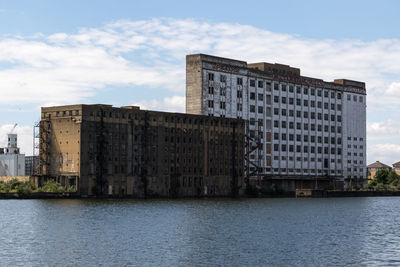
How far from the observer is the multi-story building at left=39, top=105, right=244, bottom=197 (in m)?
161

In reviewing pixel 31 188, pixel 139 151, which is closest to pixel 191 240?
pixel 31 188

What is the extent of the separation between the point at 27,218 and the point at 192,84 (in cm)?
10333

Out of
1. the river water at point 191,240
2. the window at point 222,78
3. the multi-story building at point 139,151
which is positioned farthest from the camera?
the window at point 222,78

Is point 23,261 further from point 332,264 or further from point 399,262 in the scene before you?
point 399,262

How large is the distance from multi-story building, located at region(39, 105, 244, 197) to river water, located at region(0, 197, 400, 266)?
57.1 metres

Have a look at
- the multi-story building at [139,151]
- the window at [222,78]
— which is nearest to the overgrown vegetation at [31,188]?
the multi-story building at [139,151]

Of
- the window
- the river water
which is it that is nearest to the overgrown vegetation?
the river water

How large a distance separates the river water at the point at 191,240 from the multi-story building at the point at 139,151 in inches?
2248

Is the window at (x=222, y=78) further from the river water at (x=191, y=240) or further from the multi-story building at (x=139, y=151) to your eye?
the river water at (x=191, y=240)

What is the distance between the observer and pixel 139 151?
564 ft

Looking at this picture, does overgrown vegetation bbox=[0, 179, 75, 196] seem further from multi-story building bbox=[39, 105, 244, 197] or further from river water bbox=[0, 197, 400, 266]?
river water bbox=[0, 197, 400, 266]

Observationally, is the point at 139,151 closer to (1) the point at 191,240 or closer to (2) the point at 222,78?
(2) the point at 222,78

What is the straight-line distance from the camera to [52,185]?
158 m

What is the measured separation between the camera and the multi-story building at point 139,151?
161m
